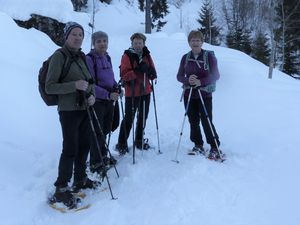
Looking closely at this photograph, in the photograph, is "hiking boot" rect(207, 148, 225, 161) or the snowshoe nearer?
"hiking boot" rect(207, 148, 225, 161)

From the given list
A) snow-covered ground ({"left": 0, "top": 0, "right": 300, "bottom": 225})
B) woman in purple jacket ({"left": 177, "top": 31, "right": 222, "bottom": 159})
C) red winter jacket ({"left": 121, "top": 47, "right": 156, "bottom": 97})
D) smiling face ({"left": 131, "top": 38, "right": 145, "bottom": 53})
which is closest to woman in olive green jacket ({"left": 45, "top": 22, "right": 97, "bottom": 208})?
snow-covered ground ({"left": 0, "top": 0, "right": 300, "bottom": 225})

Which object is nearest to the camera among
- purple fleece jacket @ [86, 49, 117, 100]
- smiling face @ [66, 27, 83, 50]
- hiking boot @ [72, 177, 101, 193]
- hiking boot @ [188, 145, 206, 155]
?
smiling face @ [66, 27, 83, 50]

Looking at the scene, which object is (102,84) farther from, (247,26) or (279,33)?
(247,26)

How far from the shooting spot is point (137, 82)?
6.46 m

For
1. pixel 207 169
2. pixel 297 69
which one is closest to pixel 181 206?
pixel 207 169

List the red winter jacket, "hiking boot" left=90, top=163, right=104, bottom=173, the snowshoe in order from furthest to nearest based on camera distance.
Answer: the snowshoe, the red winter jacket, "hiking boot" left=90, top=163, right=104, bottom=173

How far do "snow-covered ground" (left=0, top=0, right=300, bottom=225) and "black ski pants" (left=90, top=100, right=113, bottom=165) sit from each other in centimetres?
37

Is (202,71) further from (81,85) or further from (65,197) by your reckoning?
(65,197)

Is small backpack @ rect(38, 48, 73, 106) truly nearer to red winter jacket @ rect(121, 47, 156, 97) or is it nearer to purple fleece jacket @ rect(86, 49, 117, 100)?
purple fleece jacket @ rect(86, 49, 117, 100)

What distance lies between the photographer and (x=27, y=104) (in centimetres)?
842

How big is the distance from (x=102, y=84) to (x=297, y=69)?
2822 cm

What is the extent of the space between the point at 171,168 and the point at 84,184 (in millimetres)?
1397

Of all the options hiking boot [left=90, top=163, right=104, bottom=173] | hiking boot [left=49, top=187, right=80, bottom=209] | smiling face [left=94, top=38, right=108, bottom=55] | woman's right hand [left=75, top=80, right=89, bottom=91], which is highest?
smiling face [left=94, top=38, right=108, bottom=55]

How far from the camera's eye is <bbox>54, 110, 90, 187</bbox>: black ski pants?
4.66m
